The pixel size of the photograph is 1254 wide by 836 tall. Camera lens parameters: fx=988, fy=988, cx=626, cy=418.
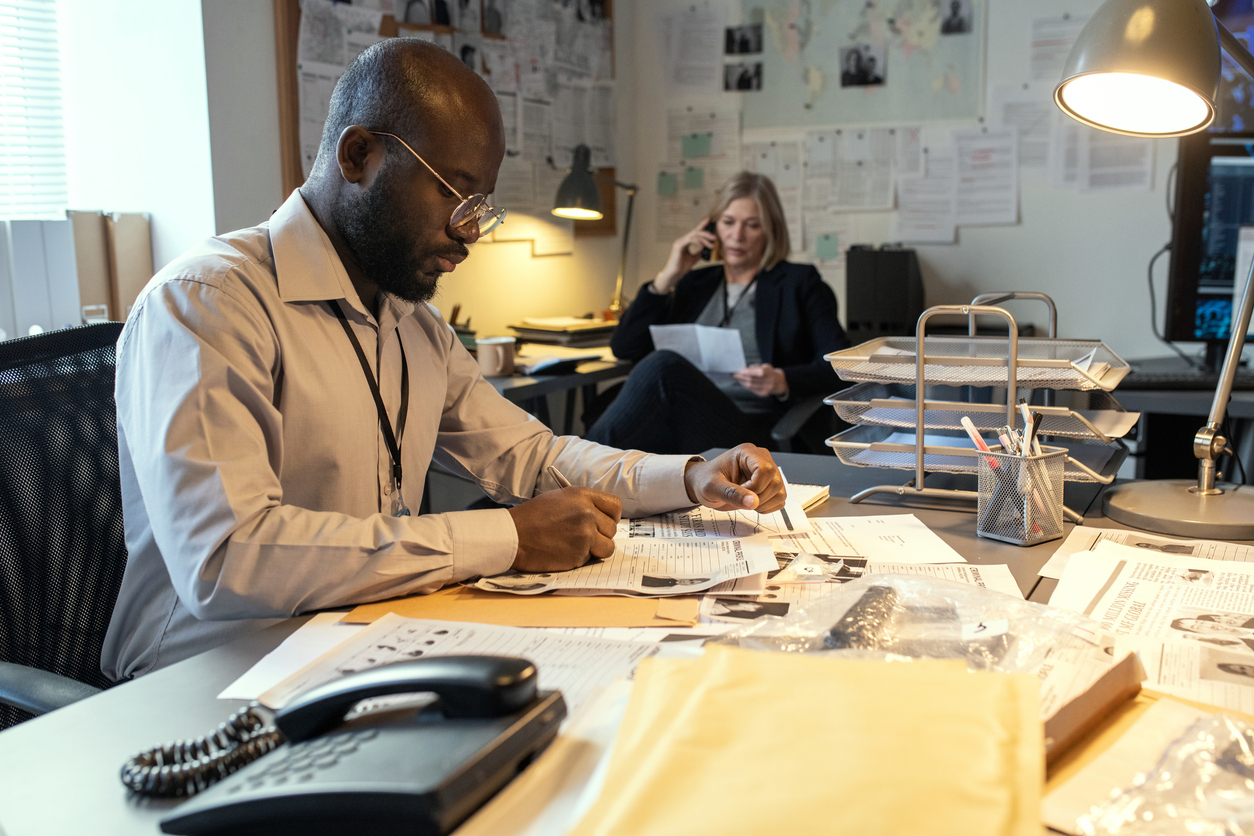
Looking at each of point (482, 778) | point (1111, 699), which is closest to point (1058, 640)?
point (1111, 699)

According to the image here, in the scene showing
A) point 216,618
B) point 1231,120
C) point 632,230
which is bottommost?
point 216,618

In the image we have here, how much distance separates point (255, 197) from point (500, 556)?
→ 1.64 metres

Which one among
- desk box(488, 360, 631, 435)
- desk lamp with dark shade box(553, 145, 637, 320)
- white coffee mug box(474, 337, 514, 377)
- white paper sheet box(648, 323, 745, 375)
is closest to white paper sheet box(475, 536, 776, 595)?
desk box(488, 360, 631, 435)

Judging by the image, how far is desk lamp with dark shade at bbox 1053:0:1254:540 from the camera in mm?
1077

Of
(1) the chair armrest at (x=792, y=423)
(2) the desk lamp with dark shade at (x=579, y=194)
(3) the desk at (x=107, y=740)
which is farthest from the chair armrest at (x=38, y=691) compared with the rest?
(2) the desk lamp with dark shade at (x=579, y=194)

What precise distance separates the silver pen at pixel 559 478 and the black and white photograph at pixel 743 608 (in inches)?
18.2

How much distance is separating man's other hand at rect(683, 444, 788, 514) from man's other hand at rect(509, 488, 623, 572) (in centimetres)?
18

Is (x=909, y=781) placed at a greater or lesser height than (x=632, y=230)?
lesser

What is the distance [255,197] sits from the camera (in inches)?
91.1

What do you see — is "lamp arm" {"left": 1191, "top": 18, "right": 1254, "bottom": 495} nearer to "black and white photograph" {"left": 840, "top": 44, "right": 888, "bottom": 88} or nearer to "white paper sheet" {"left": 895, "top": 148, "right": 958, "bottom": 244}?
"white paper sheet" {"left": 895, "top": 148, "right": 958, "bottom": 244}

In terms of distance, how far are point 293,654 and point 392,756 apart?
0.33 metres

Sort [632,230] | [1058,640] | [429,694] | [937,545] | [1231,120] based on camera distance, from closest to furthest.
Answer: [429,694] → [1058,640] → [937,545] → [1231,120] → [632,230]

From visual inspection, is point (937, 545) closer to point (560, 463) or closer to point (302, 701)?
point (560, 463)

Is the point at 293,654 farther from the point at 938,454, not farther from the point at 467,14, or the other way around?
the point at 467,14
